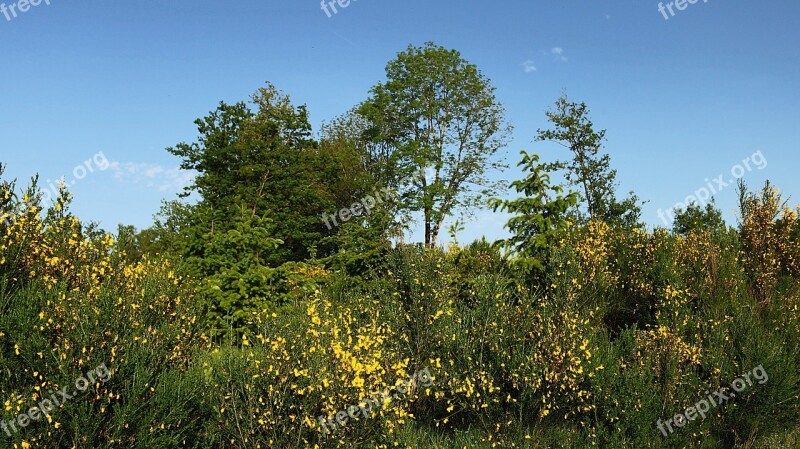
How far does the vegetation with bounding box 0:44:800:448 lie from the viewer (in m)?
6.80

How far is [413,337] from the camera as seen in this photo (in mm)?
9656

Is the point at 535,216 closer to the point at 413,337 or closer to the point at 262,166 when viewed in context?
the point at 413,337

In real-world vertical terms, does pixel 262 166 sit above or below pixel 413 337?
above

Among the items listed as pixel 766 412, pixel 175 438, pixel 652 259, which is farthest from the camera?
pixel 652 259

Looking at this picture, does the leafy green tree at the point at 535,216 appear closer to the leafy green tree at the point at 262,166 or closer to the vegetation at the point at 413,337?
the vegetation at the point at 413,337

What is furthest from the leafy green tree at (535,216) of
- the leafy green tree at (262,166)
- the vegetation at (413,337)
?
the leafy green tree at (262,166)

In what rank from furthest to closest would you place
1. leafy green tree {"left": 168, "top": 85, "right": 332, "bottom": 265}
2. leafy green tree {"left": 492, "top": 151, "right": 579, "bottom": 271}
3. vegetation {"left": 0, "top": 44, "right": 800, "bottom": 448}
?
leafy green tree {"left": 168, "top": 85, "right": 332, "bottom": 265}
leafy green tree {"left": 492, "top": 151, "right": 579, "bottom": 271}
vegetation {"left": 0, "top": 44, "right": 800, "bottom": 448}

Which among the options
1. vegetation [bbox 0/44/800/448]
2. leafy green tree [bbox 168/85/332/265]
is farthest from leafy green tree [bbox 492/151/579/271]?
leafy green tree [bbox 168/85/332/265]

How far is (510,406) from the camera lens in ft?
30.1

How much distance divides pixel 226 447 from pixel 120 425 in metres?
1.55

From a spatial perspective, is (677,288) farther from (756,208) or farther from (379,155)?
(379,155)

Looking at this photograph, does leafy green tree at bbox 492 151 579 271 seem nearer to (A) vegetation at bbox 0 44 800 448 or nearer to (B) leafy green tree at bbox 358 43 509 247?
(A) vegetation at bbox 0 44 800 448

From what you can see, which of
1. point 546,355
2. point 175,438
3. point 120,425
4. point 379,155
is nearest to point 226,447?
point 175,438

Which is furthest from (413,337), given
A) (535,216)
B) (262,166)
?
(262,166)
